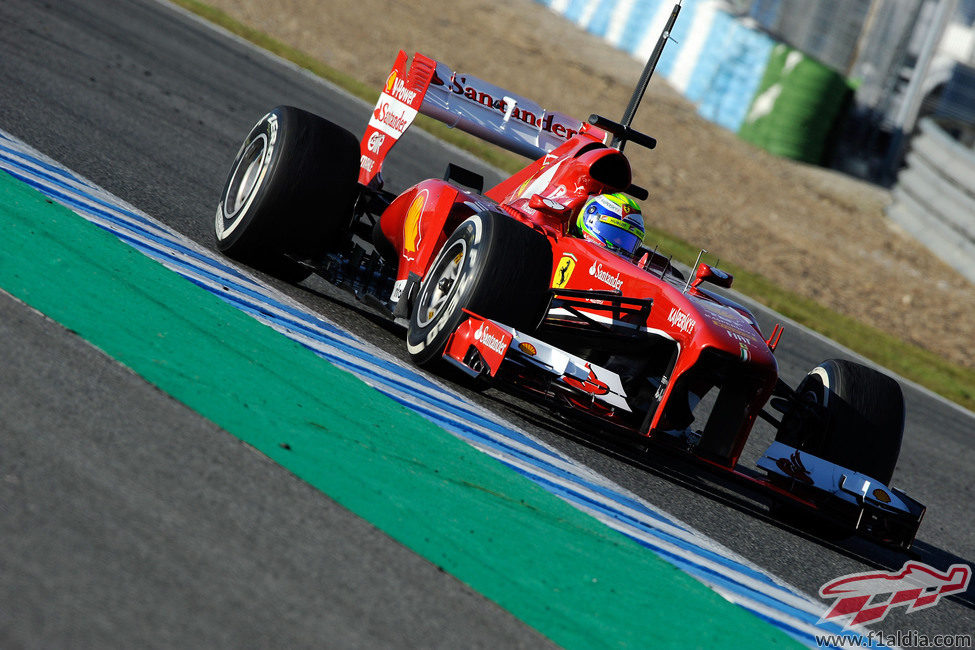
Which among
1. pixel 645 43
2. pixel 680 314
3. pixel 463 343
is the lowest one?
pixel 463 343

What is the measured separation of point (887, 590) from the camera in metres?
5.58

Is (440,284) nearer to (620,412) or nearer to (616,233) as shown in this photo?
(616,233)

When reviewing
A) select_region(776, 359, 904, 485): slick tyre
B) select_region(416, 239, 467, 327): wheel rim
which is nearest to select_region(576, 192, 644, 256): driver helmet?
select_region(416, 239, 467, 327): wheel rim

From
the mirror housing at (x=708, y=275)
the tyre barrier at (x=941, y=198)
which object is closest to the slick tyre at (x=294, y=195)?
the mirror housing at (x=708, y=275)

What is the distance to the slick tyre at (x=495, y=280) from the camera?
19.4 ft

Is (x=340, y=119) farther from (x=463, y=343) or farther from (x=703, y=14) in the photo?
(x=703, y=14)

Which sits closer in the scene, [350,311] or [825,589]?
[825,589]

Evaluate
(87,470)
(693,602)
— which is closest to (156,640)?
(87,470)

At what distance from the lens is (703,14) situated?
24.0 metres

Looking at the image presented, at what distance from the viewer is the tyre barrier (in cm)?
1767

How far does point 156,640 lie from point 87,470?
921 millimetres

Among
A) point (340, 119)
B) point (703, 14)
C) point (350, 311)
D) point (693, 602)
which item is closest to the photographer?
point (693, 602)

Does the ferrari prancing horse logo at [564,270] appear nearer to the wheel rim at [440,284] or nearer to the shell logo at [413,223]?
the wheel rim at [440,284]

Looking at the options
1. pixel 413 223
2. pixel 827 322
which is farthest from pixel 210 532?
pixel 827 322
